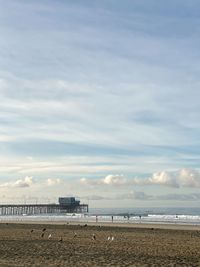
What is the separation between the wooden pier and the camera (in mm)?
145875

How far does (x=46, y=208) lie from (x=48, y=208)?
85 cm

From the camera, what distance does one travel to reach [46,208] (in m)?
149

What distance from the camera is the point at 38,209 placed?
149875mm

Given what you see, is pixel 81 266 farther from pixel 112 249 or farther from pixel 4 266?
pixel 112 249

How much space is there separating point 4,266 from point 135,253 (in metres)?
8.09

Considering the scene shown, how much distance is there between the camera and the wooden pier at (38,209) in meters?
146

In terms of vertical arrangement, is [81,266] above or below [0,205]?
below

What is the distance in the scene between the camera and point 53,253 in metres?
23.4

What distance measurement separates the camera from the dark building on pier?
144875 mm

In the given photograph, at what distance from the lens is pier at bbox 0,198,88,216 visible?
475 ft

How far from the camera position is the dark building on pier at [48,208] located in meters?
145

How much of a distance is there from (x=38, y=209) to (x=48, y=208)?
11.7 feet

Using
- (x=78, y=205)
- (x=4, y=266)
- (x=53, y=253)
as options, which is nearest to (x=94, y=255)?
(x=53, y=253)

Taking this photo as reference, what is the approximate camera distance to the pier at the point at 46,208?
14488 cm
